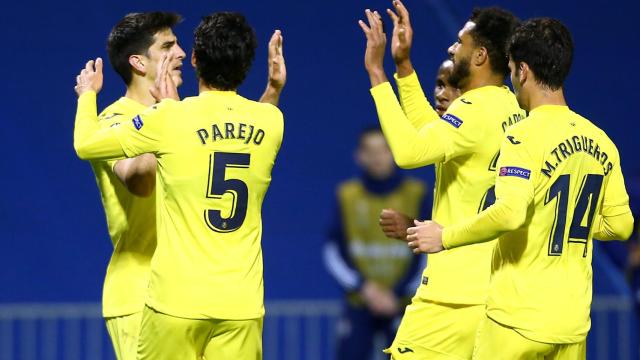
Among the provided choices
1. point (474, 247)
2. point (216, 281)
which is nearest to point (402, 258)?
point (474, 247)

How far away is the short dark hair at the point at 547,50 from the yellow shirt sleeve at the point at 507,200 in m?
0.32

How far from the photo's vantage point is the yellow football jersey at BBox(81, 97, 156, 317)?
4.94m

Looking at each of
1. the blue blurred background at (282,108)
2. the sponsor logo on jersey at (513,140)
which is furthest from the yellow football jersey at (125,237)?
the blue blurred background at (282,108)

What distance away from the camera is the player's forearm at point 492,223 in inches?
158

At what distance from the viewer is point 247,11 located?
10625 mm

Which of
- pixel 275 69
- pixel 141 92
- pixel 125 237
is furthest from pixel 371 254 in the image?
pixel 275 69

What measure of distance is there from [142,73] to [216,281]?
4.38ft

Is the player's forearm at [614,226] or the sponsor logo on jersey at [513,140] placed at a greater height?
the sponsor logo on jersey at [513,140]

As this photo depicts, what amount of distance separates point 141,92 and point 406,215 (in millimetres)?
1338

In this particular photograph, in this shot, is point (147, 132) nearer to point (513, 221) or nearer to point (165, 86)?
point (165, 86)

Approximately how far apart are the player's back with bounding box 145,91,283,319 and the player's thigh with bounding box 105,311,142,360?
1.80 ft

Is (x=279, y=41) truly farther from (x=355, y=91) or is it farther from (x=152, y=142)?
(x=355, y=91)

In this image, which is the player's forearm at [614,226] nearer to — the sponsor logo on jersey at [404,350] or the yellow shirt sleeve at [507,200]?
the yellow shirt sleeve at [507,200]

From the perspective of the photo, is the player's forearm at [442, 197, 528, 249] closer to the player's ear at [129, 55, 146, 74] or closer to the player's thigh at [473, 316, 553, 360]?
the player's thigh at [473, 316, 553, 360]
